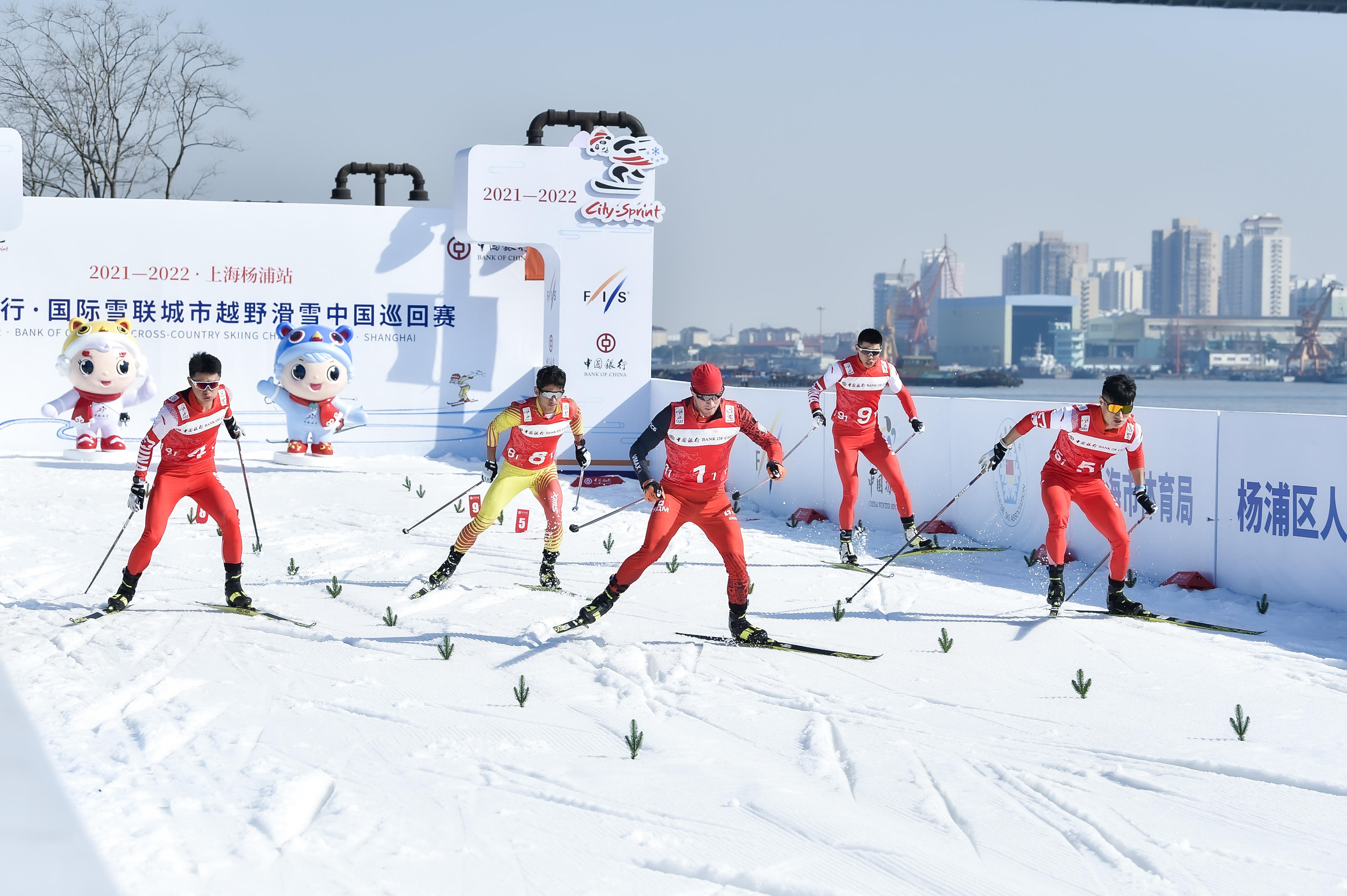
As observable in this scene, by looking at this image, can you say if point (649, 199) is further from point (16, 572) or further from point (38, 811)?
point (38, 811)

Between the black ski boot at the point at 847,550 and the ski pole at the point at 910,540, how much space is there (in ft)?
0.78

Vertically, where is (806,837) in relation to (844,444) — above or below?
below

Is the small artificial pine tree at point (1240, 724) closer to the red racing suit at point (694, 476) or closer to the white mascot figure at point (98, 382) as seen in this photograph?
the red racing suit at point (694, 476)

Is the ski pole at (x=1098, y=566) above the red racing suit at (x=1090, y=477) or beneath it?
beneath

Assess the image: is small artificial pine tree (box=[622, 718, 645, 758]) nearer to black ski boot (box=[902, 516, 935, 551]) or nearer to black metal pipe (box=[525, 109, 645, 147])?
black ski boot (box=[902, 516, 935, 551])

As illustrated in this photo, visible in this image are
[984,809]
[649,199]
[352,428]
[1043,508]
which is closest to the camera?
[984,809]

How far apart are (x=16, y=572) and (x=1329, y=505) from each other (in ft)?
31.7

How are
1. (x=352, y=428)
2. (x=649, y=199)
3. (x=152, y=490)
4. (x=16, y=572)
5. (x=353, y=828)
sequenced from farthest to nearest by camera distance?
(x=352, y=428), (x=649, y=199), (x=16, y=572), (x=152, y=490), (x=353, y=828)

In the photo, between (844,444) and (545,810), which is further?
(844,444)

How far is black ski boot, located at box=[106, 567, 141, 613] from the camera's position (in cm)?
793

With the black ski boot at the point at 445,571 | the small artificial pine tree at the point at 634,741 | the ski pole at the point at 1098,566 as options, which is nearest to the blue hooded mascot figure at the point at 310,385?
the black ski boot at the point at 445,571

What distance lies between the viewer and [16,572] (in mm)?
9539

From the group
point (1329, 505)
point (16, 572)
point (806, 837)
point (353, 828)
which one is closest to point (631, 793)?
point (806, 837)

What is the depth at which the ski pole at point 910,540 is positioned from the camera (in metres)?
8.65
